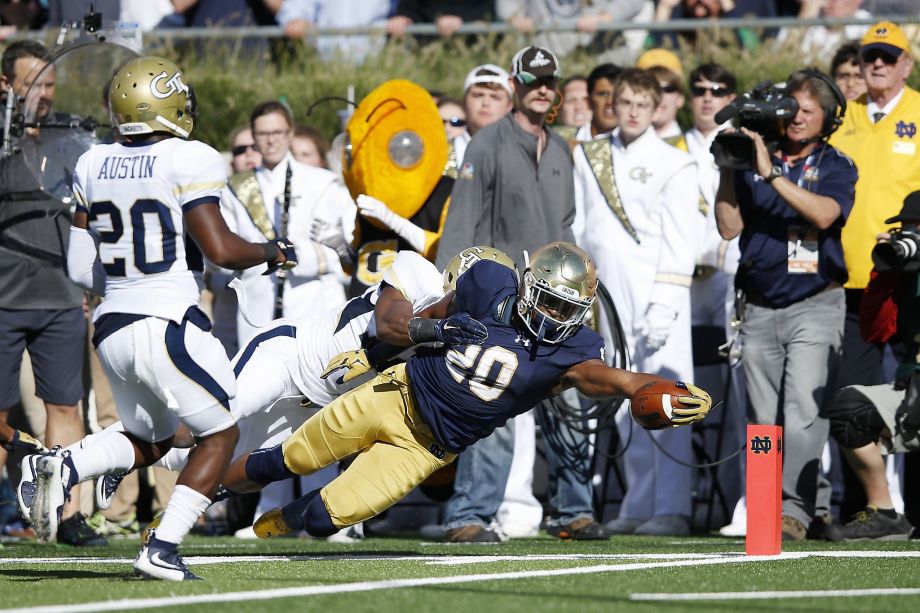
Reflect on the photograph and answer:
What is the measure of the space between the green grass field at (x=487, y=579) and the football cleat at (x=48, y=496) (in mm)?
205

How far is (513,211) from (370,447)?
6.35 ft

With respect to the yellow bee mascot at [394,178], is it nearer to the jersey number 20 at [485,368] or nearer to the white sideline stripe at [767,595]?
the jersey number 20 at [485,368]

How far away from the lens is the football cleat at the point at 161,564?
5.58 metres

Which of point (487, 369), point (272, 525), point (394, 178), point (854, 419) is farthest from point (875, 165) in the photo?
point (272, 525)

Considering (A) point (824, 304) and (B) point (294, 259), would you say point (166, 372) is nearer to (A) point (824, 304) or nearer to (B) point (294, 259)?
(B) point (294, 259)

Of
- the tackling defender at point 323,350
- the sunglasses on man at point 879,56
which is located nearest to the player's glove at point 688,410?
the tackling defender at point 323,350

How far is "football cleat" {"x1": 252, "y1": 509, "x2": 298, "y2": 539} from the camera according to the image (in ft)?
22.2

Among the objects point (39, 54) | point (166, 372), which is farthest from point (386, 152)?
point (166, 372)

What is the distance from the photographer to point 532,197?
8.22 meters

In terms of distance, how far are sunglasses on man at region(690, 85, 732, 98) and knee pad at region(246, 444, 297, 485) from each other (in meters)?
4.06

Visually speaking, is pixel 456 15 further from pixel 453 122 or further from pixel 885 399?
pixel 885 399

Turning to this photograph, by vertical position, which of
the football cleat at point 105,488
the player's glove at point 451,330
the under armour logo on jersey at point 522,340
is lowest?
the football cleat at point 105,488

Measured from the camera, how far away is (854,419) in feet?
25.6

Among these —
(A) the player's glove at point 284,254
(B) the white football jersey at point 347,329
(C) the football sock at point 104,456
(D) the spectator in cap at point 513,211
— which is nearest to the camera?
(C) the football sock at point 104,456
